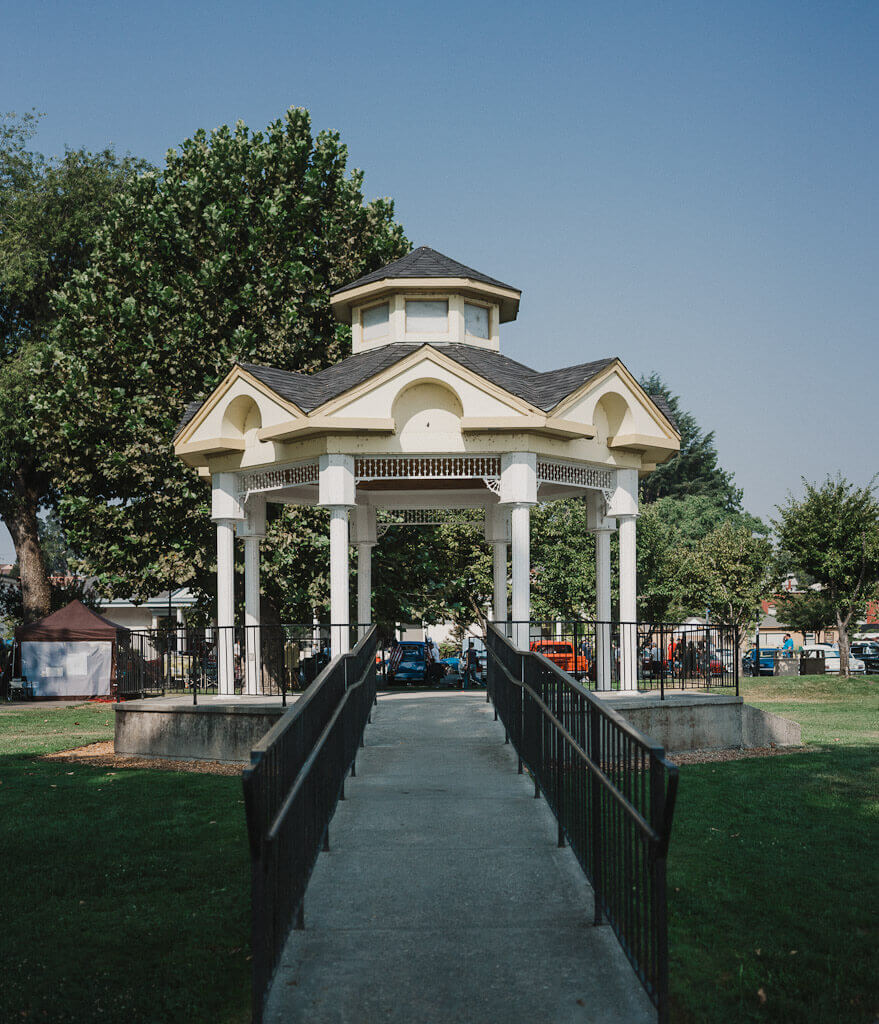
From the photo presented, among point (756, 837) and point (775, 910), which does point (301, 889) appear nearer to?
point (775, 910)

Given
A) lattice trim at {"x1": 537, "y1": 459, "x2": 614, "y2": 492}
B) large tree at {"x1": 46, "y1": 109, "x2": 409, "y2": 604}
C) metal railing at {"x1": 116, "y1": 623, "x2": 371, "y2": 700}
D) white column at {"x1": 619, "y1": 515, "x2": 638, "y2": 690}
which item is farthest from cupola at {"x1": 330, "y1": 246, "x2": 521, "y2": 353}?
large tree at {"x1": 46, "y1": 109, "x2": 409, "y2": 604}

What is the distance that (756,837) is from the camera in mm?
8719

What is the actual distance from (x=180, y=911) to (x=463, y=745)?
17.5 feet

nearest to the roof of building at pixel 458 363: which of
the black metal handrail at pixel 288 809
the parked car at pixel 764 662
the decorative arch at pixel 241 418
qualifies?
the decorative arch at pixel 241 418

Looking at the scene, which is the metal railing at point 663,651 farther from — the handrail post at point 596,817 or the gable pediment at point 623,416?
the handrail post at point 596,817

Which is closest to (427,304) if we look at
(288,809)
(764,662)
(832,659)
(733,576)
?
(288,809)

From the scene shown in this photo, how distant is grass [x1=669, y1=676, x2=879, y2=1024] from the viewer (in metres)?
5.22

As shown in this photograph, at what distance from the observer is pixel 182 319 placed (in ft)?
81.1

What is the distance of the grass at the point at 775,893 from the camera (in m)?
5.22

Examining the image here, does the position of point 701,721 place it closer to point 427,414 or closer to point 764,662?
point 427,414

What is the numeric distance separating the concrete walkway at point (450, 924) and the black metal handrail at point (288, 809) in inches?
10.4

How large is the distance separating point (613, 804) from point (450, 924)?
4.11 ft

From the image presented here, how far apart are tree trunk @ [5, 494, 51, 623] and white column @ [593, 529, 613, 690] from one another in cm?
2483

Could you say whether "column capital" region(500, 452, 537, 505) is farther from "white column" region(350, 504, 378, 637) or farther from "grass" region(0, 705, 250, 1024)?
"grass" region(0, 705, 250, 1024)
